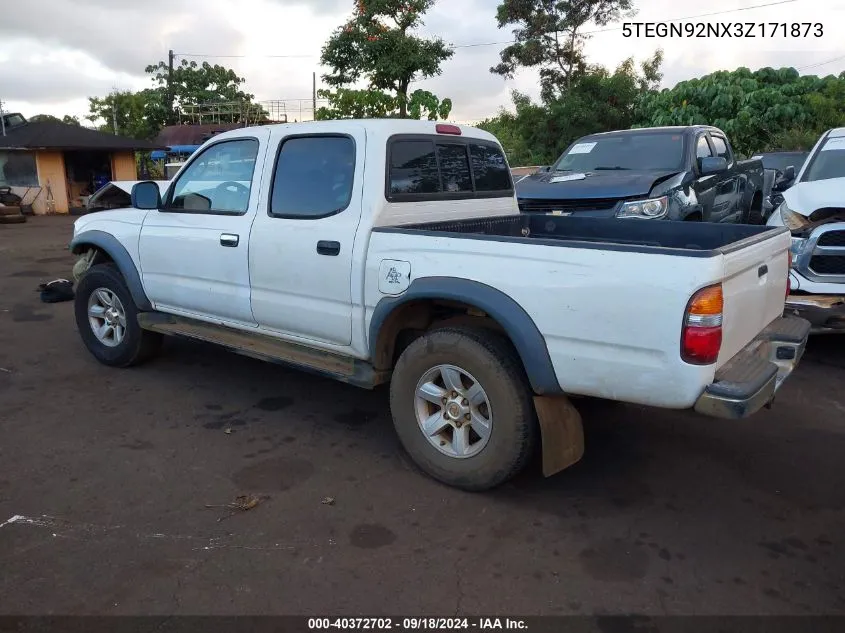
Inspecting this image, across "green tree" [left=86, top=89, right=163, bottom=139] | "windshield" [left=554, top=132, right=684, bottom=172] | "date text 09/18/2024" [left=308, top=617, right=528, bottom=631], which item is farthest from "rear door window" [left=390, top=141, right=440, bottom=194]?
"green tree" [left=86, top=89, right=163, bottom=139]

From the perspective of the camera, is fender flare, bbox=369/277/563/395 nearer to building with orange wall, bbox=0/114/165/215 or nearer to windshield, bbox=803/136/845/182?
windshield, bbox=803/136/845/182

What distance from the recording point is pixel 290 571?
9.61 ft

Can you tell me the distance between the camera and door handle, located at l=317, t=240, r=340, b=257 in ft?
12.6

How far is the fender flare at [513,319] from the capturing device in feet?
10.3

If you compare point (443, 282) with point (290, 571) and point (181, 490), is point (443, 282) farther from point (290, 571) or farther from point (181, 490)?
point (181, 490)

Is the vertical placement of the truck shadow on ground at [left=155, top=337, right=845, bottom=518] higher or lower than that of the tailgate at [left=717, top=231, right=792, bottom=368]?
lower

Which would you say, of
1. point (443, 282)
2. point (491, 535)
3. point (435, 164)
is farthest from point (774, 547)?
point (435, 164)

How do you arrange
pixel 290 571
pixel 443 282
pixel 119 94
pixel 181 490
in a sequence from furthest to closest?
1. pixel 119 94
2. pixel 181 490
3. pixel 443 282
4. pixel 290 571

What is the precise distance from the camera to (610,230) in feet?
15.2

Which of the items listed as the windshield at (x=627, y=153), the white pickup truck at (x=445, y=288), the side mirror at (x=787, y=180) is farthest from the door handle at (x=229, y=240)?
the side mirror at (x=787, y=180)

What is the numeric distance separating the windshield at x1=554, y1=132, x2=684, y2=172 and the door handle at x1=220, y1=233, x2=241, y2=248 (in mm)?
5031

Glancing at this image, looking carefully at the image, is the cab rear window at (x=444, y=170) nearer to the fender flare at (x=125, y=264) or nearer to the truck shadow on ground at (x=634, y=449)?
the truck shadow on ground at (x=634, y=449)

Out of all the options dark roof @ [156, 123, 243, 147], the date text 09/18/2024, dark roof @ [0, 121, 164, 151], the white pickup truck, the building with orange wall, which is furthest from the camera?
dark roof @ [156, 123, 243, 147]

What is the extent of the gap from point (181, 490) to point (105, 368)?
254cm
